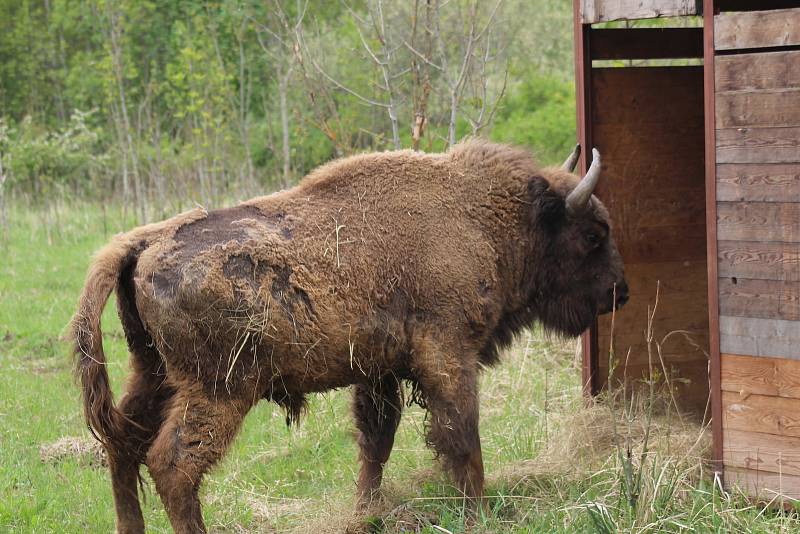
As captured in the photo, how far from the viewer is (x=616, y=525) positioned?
4.78 meters

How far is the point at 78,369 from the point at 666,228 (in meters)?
4.55

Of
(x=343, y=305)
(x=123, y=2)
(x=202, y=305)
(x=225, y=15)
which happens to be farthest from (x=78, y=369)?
(x=123, y=2)

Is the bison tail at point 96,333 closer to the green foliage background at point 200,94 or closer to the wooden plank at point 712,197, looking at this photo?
the wooden plank at point 712,197

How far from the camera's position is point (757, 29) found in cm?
519

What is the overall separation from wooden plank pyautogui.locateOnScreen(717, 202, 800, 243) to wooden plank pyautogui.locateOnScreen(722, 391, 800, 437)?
87 centimetres

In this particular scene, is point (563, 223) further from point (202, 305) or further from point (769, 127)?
point (202, 305)

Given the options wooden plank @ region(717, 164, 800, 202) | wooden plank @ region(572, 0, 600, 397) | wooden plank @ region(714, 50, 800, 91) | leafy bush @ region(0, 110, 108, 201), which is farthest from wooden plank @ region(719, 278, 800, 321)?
leafy bush @ region(0, 110, 108, 201)

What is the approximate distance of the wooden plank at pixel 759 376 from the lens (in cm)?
518

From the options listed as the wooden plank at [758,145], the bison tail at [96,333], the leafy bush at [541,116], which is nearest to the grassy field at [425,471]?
the bison tail at [96,333]

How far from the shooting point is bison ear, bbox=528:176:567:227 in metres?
5.73

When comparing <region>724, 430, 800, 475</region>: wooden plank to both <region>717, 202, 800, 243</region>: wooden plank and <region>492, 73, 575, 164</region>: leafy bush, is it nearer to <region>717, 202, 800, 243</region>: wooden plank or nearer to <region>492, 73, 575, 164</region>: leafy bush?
<region>717, 202, 800, 243</region>: wooden plank

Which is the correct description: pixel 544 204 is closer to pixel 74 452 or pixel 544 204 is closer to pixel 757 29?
pixel 757 29

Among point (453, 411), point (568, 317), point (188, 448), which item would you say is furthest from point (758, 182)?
point (188, 448)

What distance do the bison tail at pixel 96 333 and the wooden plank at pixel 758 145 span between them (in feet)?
10.5
